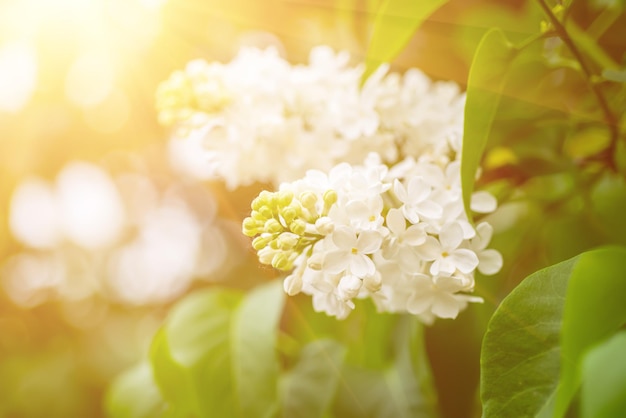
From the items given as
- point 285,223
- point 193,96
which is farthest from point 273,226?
point 193,96

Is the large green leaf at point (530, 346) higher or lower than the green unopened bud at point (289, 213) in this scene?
lower

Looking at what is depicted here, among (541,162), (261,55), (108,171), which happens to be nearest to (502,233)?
(541,162)

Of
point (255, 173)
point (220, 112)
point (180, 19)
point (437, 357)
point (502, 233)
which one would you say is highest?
point (180, 19)

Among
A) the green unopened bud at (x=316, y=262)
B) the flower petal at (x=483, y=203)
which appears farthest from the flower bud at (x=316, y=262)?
the flower petal at (x=483, y=203)

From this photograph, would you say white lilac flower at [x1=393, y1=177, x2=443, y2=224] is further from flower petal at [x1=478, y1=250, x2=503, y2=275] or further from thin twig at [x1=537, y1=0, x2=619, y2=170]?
thin twig at [x1=537, y1=0, x2=619, y2=170]

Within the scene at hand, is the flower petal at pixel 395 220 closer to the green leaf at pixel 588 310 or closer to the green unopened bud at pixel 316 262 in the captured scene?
the green unopened bud at pixel 316 262

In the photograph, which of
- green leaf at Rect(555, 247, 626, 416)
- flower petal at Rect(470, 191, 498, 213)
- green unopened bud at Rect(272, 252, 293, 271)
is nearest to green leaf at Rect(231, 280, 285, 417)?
green unopened bud at Rect(272, 252, 293, 271)

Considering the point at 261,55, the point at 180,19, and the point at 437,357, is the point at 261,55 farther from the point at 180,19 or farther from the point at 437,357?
the point at 180,19
